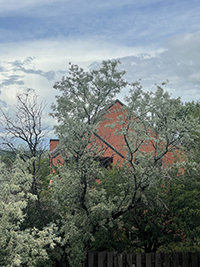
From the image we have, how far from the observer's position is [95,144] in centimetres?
1212

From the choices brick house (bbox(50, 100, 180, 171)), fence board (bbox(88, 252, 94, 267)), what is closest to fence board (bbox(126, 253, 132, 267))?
fence board (bbox(88, 252, 94, 267))

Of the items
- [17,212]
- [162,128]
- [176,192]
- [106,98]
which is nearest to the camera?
[17,212]

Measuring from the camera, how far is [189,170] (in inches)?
548

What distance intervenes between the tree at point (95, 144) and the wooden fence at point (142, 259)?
79cm

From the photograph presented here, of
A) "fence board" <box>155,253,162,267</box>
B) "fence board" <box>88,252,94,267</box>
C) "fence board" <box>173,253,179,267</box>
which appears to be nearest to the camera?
"fence board" <box>88,252,94,267</box>

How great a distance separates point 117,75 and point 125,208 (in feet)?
16.3

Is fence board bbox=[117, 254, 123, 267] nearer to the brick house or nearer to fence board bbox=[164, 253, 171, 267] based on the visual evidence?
fence board bbox=[164, 253, 171, 267]

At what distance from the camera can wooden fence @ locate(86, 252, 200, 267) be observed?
12.7m

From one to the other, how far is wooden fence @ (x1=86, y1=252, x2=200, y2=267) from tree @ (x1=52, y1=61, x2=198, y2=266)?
793 millimetres

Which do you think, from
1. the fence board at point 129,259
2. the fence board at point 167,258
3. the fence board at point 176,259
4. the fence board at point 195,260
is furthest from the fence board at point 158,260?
the fence board at point 195,260

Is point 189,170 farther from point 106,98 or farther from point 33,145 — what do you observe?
point 33,145

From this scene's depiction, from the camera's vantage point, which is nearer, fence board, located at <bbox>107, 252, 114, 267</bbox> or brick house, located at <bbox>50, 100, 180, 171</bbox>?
fence board, located at <bbox>107, 252, 114, 267</bbox>

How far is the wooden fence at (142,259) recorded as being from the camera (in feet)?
41.7

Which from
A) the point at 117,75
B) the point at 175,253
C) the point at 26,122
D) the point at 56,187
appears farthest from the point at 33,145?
the point at 175,253
